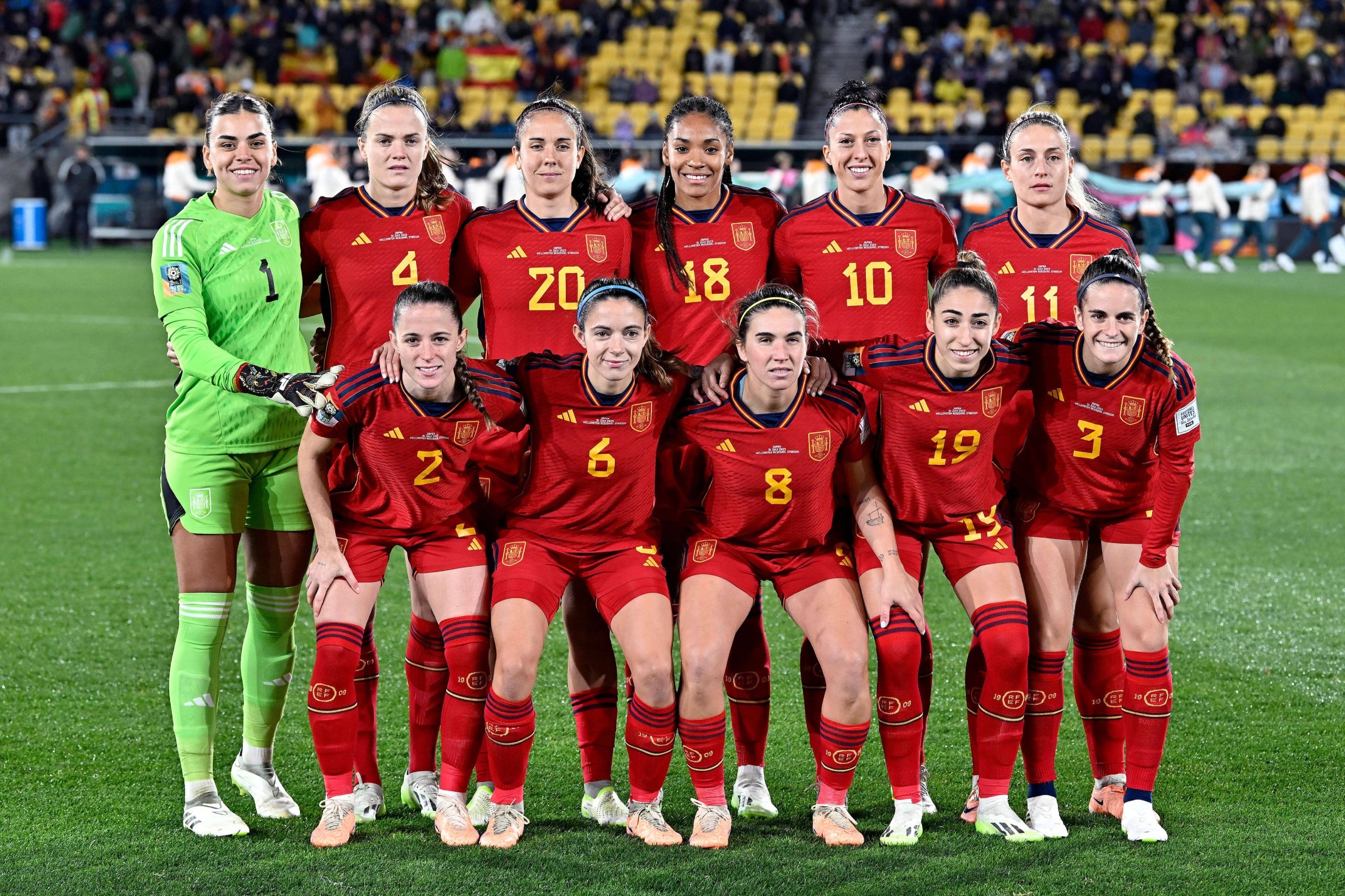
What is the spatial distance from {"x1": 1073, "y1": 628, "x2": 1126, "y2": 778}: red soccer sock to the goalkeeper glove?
2128 mm

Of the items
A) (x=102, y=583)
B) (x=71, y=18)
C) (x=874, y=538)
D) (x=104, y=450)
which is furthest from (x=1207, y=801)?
(x=71, y=18)

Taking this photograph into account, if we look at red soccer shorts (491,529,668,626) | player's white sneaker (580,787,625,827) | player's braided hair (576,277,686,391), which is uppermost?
player's braided hair (576,277,686,391)

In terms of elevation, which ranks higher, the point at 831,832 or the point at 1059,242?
the point at 1059,242

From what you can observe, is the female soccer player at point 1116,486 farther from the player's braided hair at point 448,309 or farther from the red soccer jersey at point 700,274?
the player's braided hair at point 448,309

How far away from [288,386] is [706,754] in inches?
55.4

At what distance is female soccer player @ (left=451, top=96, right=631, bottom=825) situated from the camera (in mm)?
4148

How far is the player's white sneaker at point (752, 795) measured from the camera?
4035mm

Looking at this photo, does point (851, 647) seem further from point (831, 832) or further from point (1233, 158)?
point (1233, 158)

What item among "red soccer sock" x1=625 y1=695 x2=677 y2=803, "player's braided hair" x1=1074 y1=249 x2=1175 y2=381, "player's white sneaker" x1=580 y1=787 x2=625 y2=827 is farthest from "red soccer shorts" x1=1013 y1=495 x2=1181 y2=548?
"player's white sneaker" x1=580 y1=787 x2=625 y2=827

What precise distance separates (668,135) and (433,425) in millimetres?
1138

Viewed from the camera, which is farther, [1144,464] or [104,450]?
[104,450]

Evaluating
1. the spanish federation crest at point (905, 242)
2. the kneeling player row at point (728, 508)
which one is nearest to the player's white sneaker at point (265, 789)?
the kneeling player row at point (728, 508)

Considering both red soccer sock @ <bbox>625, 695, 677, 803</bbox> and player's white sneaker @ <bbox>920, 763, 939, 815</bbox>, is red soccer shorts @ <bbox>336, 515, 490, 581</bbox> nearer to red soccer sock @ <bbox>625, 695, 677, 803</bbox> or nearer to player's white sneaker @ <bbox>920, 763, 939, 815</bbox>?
red soccer sock @ <bbox>625, 695, 677, 803</bbox>

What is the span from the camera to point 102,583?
6.30 metres
